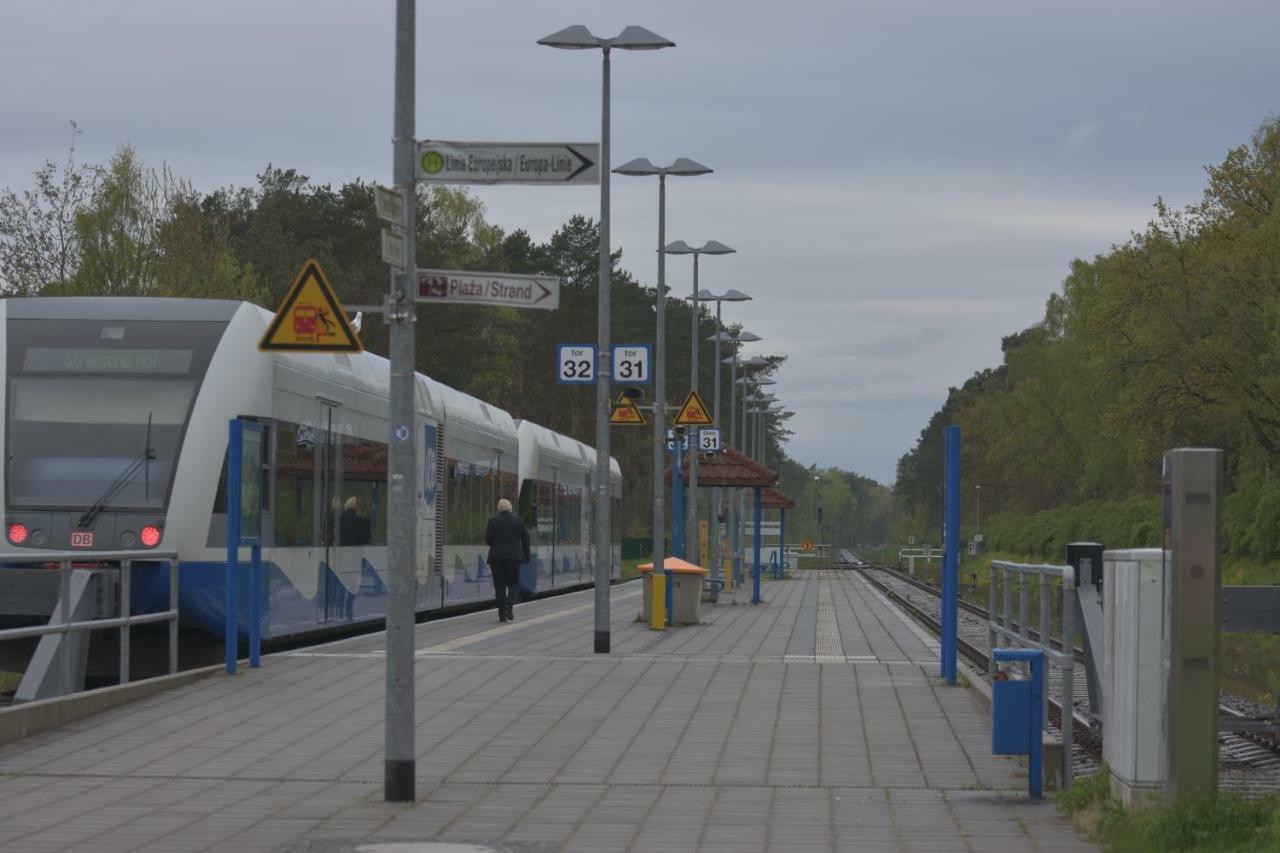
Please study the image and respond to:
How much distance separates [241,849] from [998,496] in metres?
126

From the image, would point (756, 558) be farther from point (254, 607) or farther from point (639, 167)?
point (254, 607)

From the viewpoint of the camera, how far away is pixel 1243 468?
59125 millimetres

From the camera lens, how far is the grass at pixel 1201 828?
7973mm

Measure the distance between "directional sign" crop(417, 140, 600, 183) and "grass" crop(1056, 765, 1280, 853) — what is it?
444 centimetres

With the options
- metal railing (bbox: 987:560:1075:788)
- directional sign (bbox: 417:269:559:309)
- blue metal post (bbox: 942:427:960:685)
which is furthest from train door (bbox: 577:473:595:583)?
directional sign (bbox: 417:269:559:309)

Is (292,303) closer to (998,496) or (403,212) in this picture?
(403,212)

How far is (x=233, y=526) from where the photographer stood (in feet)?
53.2

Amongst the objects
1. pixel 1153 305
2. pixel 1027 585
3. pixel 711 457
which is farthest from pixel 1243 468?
pixel 1027 585

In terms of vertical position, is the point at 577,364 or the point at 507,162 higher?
the point at 507,162

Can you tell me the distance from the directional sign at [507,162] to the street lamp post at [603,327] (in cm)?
938

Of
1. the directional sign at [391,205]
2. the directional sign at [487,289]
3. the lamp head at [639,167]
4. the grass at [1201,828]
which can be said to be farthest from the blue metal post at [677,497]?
the grass at [1201,828]

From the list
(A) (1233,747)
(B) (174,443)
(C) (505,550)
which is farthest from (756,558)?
(A) (1233,747)

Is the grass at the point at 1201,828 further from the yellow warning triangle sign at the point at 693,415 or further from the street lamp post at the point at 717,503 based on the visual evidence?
the street lamp post at the point at 717,503

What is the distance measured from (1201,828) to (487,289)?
4.83 m
